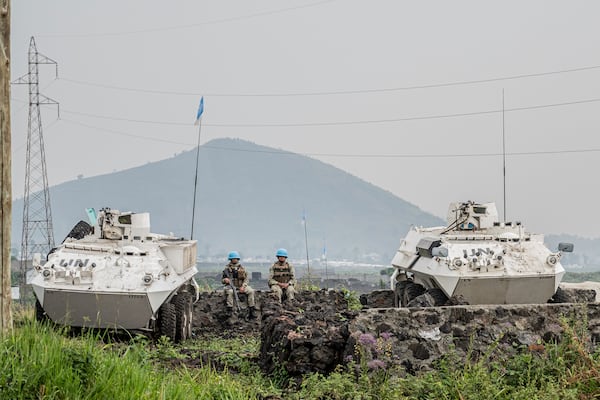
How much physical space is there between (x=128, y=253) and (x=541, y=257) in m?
7.14

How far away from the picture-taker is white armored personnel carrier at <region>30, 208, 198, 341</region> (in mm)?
15703

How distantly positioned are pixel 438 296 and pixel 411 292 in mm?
1323

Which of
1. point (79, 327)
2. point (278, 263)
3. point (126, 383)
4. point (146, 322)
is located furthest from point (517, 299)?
point (126, 383)

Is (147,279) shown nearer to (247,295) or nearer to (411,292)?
(247,295)

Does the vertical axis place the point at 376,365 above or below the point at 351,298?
above

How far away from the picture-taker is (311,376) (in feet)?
33.8

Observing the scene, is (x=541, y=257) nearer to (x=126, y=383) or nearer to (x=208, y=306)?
(x=208, y=306)

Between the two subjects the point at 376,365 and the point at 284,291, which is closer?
the point at 376,365

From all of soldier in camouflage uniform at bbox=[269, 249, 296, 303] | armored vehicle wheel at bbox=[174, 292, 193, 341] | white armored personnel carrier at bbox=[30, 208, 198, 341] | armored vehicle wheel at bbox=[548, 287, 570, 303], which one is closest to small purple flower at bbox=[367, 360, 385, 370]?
white armored personnel carrier at bbox=[30, 208, 198, 341]

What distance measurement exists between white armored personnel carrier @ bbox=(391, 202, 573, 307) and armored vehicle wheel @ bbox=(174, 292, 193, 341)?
3.77m

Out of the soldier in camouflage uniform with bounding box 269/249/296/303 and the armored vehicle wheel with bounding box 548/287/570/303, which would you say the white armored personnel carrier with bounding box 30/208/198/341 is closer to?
the soldier in camouflage uniform with bounding box 269/249/296/303

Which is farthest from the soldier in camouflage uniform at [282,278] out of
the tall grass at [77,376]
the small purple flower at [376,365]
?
the tall grass at [77,376]

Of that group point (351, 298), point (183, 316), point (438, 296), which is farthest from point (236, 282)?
point (438, 296)

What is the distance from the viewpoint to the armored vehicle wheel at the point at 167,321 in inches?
635
